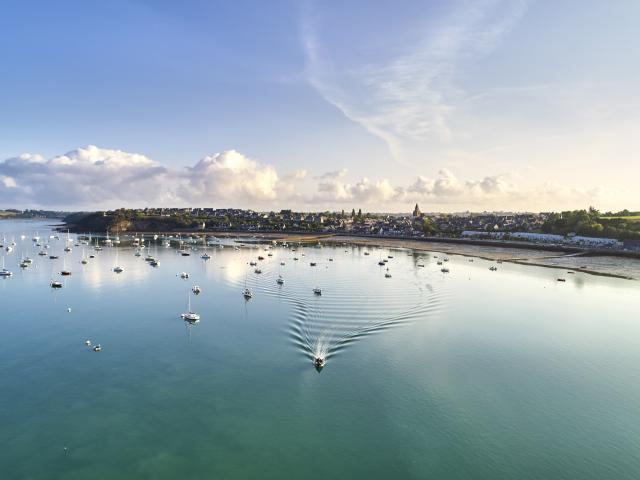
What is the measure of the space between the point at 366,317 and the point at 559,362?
67.2ft

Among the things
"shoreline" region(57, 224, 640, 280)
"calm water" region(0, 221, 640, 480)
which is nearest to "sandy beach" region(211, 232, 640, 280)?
"shoreline" region(57, 224, 640, 280)

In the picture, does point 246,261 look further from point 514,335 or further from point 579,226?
point 579,226

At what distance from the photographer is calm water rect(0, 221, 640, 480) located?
22.0m

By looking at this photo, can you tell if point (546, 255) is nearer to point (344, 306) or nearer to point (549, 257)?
point (549, 257)

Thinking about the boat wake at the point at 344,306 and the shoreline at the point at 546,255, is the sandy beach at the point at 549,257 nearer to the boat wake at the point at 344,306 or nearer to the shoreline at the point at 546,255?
the shoreline at the point at 546,255

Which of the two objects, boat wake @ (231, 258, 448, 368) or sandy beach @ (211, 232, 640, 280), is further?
sandy beach @ (211, 232, 640, 280)

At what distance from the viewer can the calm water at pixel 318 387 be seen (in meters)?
22.0

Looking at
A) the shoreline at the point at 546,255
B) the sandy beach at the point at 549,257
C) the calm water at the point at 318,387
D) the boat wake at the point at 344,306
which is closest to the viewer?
the calm water at the point at 318,387

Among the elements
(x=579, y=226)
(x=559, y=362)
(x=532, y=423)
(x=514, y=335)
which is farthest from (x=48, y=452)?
(x=579, y=226)

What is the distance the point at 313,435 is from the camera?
24.2 m

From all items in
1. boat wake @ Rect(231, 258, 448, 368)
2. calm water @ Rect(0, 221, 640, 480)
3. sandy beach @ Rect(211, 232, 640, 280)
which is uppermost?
sandy beach @ Rect(211, 232, 640, 280)

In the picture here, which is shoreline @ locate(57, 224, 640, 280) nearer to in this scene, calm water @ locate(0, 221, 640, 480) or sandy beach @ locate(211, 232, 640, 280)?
sandy beach @ locate(211, 232, 640, 280)

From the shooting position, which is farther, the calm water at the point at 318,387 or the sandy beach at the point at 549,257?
the sandy beach at the point at 549,257

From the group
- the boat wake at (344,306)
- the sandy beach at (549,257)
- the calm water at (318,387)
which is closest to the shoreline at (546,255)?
the sandy beach at (549,257)
